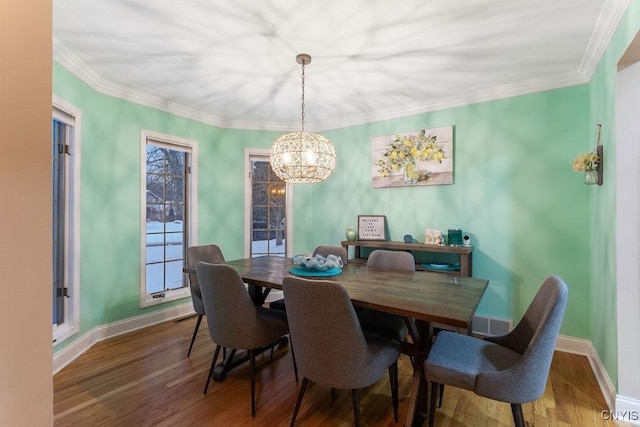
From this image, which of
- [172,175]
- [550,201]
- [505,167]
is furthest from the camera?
[172,175]

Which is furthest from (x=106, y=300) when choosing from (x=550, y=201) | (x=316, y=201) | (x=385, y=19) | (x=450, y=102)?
(x=550, y=201)

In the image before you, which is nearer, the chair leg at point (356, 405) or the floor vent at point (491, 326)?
the chair leg at point (356, 405)

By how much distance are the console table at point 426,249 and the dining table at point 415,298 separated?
823 millimetres

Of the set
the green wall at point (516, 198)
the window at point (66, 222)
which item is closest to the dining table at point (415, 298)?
the window at point (66, 222)

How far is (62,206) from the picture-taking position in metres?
2.67

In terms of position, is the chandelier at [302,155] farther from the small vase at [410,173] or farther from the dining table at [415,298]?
the small vase at [410,173]

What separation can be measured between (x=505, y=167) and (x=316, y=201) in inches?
92.3

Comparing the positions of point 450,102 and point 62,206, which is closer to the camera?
point 62,206

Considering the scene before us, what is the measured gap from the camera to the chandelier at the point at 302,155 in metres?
2.55

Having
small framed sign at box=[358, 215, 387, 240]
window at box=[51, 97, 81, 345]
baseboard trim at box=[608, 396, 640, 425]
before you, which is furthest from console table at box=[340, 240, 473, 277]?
window at box=[51, 97, 81, 345]

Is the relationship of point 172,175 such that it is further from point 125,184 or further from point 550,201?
point 550,201

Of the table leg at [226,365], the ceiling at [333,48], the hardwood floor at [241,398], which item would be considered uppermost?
the ceiling at [333,48]

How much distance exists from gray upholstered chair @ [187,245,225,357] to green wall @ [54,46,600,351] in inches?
36.0

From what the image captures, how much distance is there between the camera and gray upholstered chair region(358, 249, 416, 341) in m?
2.22
